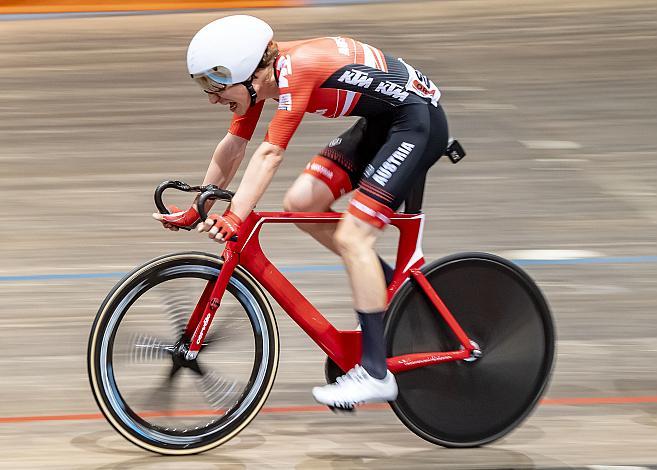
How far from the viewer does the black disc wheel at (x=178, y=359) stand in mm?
4113

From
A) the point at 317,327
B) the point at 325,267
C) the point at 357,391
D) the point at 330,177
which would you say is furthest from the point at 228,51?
the point at 325,267

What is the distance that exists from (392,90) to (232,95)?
22.5 inches

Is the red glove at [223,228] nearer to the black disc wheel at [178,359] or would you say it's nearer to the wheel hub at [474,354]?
the black disc wheel at [178,359]

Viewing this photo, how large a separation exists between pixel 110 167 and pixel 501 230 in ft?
9.28

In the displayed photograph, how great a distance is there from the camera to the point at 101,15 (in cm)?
1145

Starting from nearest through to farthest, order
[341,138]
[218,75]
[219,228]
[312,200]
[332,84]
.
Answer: [219,228] < [218,75] < [332,84] < [312,200] < [341,138]

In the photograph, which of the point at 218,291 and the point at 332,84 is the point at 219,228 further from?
the point at 332,84

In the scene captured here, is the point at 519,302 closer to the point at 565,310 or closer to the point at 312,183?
the point at 312,183

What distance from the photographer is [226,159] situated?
4281 millimetres

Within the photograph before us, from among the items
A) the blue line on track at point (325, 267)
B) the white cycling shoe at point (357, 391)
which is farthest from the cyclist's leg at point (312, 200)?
the blue line on track at point (325, 267)

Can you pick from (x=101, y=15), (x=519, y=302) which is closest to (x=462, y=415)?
(x=519, y=302)

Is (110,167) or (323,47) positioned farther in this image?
(110,167)

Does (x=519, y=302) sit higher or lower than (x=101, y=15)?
higher

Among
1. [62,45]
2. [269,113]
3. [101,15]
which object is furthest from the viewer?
[101,15]
